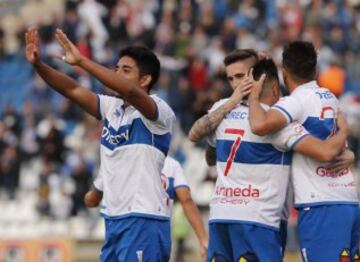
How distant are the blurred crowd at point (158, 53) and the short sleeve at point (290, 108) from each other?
1309cm

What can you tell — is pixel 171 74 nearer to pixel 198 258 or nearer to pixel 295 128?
pixel 198 258

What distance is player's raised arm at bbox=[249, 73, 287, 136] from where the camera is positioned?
952 cm

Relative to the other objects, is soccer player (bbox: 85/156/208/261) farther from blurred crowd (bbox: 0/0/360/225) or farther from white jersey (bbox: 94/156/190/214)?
blurred crowd (bbox: 0/0/360/225)

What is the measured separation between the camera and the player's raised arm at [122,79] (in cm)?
901

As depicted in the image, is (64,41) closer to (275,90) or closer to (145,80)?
(145,80)

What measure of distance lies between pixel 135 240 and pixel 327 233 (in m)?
1.52

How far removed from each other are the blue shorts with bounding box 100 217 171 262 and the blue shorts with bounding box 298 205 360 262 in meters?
1.15

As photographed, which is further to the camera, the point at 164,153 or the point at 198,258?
the point at 198,258

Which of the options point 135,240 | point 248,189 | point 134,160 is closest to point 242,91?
point 248,189

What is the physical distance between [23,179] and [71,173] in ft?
4.60

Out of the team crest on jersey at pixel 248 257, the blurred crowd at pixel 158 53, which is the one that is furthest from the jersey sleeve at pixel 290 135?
the blurred crowd at pixel 158 53

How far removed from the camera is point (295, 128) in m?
9.62

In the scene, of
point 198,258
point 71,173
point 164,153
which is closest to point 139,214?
point 164,153

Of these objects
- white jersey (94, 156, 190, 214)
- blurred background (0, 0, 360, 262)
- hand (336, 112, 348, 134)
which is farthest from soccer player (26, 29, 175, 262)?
blurred background (0, 0, 360, 262)
